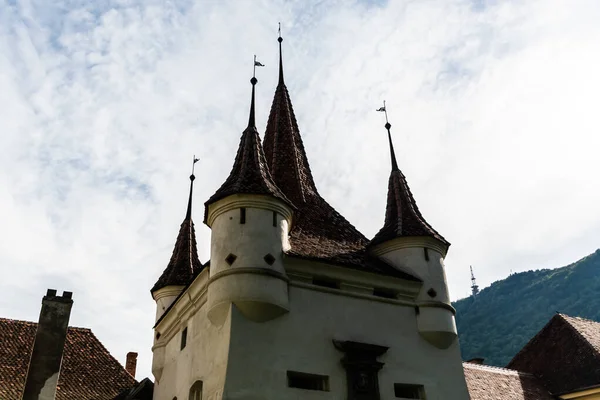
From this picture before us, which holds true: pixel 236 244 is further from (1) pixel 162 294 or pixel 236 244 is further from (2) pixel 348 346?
(1) pixel 162 294

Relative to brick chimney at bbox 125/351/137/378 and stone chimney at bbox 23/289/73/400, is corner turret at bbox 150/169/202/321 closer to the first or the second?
stone chimney at bbox 23/289/73/400

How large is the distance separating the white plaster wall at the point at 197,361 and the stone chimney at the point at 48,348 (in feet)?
10.8

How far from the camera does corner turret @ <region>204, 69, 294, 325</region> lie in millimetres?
14672

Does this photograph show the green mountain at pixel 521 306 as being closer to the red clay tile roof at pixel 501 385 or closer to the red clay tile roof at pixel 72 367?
the red clay tile roof at pixel 501 385

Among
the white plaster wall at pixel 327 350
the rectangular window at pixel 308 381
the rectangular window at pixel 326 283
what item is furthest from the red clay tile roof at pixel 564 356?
the rectangular window at pixel 308 381

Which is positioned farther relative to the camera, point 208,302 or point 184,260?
point 184,260

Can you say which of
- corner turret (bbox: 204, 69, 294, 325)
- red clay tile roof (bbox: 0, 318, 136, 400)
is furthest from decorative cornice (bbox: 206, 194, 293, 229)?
red clay tile roof (bbox: 0, 318, 136, 400)

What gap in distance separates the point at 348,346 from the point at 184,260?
9.27 metres

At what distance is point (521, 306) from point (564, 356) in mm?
73519

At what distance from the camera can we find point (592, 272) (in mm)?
100062

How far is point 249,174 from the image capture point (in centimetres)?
1673

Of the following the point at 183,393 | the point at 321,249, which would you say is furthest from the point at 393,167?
the point at 183,393

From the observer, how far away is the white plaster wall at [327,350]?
13938 millimetres

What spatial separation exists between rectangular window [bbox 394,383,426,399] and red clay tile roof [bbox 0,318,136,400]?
1238cm
